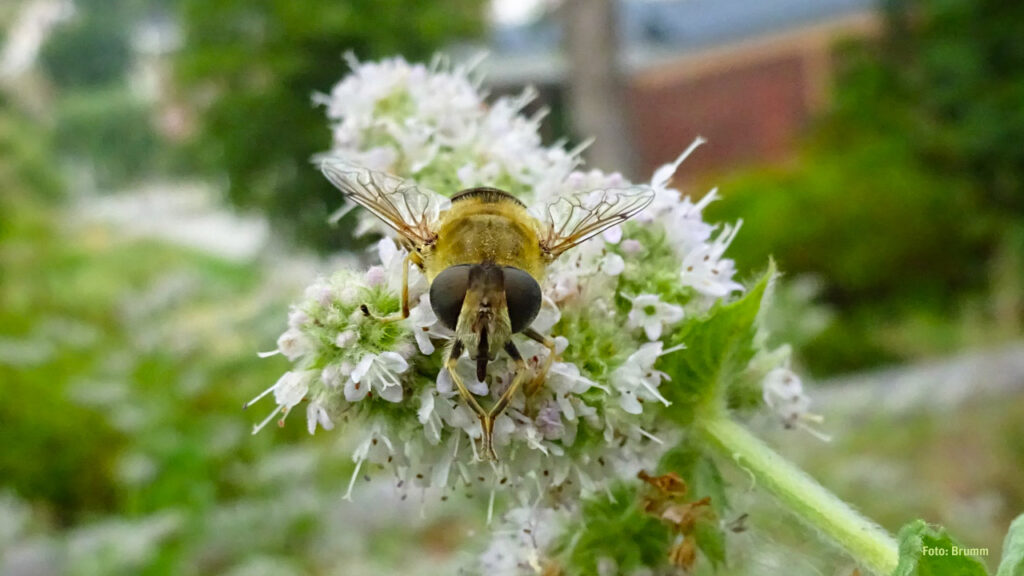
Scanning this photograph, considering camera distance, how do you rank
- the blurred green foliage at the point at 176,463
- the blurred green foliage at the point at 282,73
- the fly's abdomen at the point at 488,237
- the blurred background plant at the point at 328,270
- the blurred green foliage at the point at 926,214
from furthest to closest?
the blurred green foliage at the point at 926,214 < the blurred green foliage at the point at 282,73 < the blurred background plant at the point at 328,270 < the blurred green foliage at the point at 176,463 < the fly's abdomen at the point at 488,237

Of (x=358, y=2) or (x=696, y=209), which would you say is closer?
(x=696, y=209)

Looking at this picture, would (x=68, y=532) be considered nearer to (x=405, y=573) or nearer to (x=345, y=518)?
(x=345, y=518)

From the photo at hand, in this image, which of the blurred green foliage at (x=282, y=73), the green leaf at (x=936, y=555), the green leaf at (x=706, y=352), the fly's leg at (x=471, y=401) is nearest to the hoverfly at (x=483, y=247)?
the fly's leg at (x=471, y=401)

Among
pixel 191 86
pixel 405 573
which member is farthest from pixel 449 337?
pixel 191 86

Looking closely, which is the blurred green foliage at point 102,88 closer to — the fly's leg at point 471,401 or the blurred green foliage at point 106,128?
the blurred green foliage at point 106,128

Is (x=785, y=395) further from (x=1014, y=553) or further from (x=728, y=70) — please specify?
(x=728, y=70)

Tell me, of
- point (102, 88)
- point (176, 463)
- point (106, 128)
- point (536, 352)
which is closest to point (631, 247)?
point (536, 352)

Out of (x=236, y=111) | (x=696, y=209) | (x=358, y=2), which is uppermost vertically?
(x=358, y=2)
